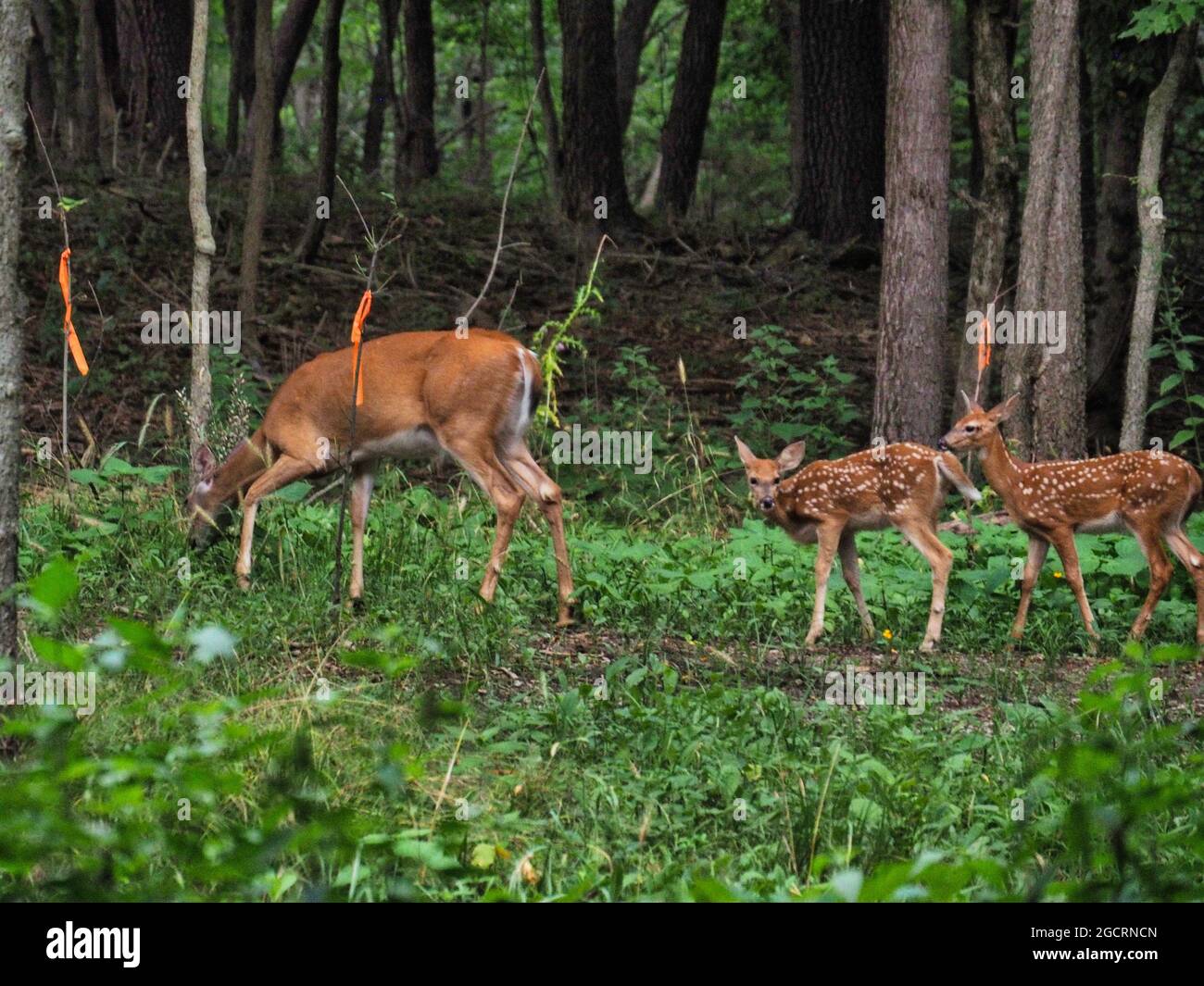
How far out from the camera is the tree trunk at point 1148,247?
11.6 metres

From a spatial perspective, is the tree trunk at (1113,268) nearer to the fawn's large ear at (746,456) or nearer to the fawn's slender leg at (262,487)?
the fawn's large ear at (746,456)

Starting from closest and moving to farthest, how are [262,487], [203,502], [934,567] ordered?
[934,567] → [262,487] → [203,502]

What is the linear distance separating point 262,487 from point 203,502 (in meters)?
0.42

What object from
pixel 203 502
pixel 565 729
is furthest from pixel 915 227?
pixel 565 729

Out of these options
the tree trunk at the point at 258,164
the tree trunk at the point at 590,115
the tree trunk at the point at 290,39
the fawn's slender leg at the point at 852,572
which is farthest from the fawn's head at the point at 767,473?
the tree trunk at the point at 290,39

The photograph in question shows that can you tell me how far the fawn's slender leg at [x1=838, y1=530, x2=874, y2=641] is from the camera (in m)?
8.31

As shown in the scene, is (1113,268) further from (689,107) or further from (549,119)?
(689,107)

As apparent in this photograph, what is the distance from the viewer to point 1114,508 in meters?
8.54

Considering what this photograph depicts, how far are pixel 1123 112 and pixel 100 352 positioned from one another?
27.9ft

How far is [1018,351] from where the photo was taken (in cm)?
1114

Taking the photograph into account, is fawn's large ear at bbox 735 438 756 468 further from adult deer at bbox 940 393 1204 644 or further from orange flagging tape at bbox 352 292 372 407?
orange flagging tape at bbox 352 292 372 407
